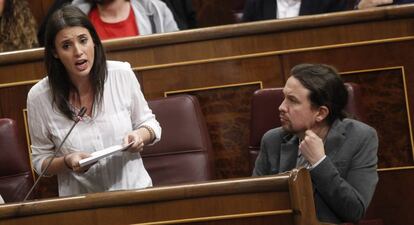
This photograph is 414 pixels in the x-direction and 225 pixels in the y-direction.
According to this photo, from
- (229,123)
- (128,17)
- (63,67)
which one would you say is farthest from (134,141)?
(128,17)

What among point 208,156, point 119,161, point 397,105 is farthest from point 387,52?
point 119,161

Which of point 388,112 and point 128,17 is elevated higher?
point 128,17

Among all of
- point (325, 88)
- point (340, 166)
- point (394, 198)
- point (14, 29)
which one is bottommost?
point (394, 198)

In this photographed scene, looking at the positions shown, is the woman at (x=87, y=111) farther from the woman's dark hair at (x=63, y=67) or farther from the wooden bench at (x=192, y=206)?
the wooden bench at (x=192, y=206)

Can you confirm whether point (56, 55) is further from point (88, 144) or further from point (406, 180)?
point (406, 180)

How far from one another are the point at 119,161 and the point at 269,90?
0.92ft

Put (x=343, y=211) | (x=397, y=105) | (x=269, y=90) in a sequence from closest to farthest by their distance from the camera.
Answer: (x=343, y=211) → (x=269, y=90) → (x=397, y=105)

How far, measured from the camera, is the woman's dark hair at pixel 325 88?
4.53 ft

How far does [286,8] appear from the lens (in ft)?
6.37

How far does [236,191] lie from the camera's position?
3.84ft

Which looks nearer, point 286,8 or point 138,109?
point 138,109

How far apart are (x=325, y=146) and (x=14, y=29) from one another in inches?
31.8

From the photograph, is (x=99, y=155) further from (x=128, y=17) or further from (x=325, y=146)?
(x=128, y=17)

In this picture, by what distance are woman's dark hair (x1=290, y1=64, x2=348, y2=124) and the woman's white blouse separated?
0.75 feet
